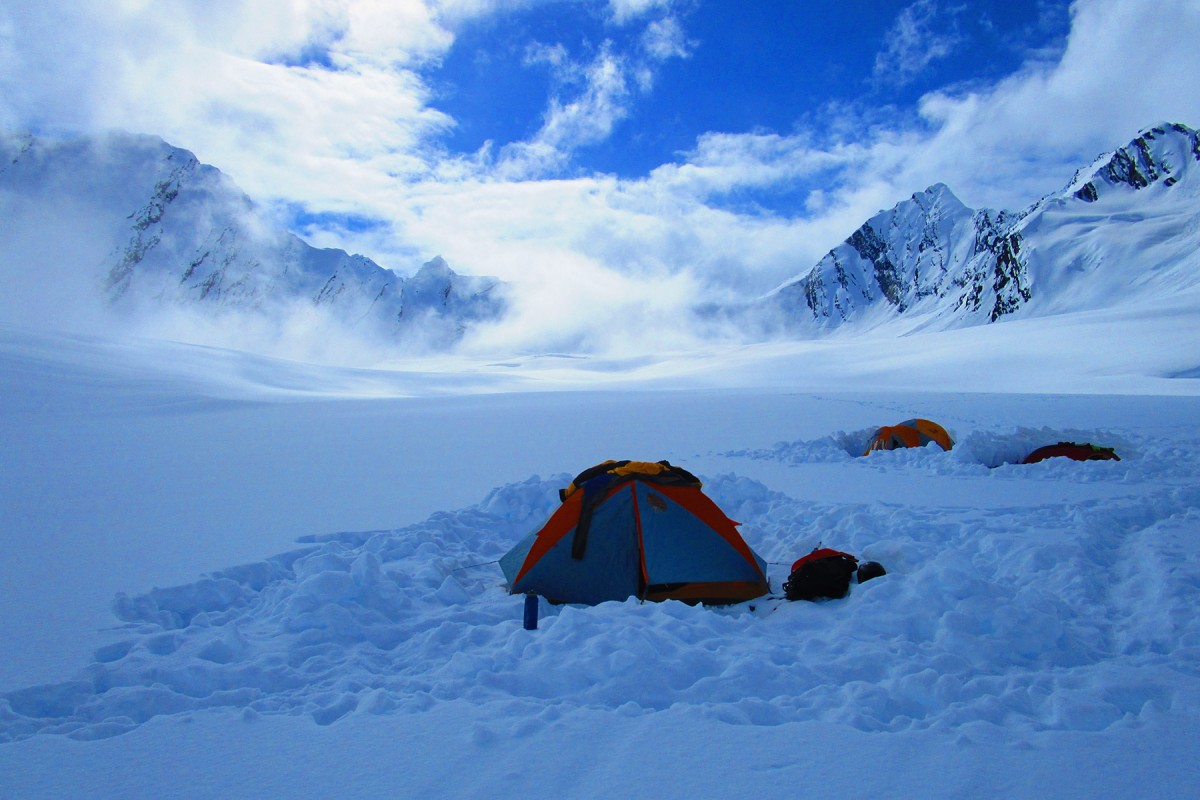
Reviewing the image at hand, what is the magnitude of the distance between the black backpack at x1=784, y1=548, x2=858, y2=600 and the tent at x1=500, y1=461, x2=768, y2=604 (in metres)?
0.33

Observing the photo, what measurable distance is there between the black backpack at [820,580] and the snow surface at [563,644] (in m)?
0.20

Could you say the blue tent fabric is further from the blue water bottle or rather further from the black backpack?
the blue water bottle

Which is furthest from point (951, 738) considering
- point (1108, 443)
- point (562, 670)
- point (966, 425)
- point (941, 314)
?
point (941, 314)

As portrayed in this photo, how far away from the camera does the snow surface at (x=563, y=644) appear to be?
2834 mm

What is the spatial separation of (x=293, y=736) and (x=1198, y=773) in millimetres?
3980

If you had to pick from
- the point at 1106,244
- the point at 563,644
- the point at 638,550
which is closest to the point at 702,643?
the point at 563,644

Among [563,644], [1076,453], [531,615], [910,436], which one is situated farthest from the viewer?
[910,436]

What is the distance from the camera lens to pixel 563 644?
4016 millimetres

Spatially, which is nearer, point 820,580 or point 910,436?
point 820,580

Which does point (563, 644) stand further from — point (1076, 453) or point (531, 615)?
point (1076, 453)

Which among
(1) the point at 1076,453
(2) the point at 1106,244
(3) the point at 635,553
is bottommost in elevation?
(3) the point at 635,553

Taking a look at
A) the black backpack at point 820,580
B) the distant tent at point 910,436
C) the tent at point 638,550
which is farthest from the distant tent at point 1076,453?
the tent at point 638,550

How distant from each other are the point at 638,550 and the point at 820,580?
56.5 inches

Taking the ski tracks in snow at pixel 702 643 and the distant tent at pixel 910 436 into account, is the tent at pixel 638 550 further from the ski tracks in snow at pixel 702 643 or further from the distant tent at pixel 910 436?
the distant tent at pixel 910 436
